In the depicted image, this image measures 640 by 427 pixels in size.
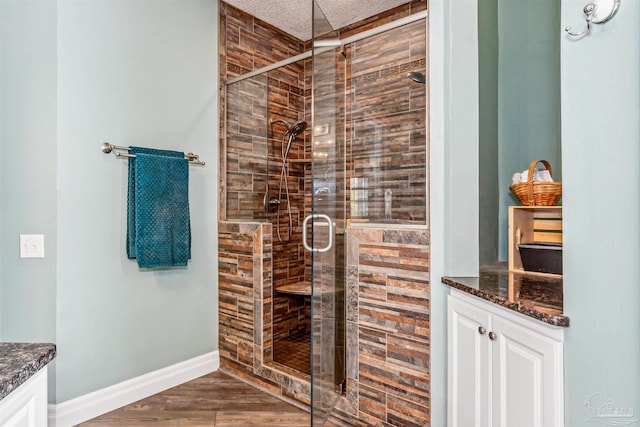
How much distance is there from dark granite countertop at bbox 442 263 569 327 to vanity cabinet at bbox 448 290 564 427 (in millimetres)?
43

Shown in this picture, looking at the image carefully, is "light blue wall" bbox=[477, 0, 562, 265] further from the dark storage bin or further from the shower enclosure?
the shower enclosure

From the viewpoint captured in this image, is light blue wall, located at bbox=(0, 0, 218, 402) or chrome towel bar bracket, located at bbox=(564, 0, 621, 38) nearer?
chrome towel bar bracket, located at bbox=(564, 0, 621, 38)

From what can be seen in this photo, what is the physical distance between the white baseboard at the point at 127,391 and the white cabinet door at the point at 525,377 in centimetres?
213

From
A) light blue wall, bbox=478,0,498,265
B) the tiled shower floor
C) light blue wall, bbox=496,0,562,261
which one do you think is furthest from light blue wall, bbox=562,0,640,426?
the tiled shower floor

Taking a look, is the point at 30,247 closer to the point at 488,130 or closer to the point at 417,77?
the point at 417,77

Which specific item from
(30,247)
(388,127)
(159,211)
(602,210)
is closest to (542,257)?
A: (602,210)

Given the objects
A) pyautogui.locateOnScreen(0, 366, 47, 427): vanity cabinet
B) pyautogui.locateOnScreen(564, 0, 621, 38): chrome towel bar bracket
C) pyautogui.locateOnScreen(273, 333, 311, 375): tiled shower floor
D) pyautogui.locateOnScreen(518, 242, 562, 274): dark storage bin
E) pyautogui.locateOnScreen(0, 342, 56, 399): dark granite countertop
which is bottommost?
pyautogui.locateOnScreen(273, 333, 311, 375): tiled shower floor

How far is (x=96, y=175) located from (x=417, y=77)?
1.98m

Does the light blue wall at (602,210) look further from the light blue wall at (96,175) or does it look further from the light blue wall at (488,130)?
the light blue wall at (96,175)

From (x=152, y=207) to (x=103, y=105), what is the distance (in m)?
0.69

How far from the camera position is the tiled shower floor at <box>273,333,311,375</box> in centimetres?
266

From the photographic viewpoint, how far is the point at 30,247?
2.09 m

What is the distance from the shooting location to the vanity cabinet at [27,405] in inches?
30.2

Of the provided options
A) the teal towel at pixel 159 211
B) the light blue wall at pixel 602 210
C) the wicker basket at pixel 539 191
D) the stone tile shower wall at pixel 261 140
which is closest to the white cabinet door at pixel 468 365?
the light blue wall at pixel 602 210
